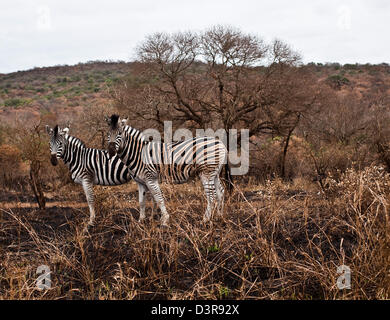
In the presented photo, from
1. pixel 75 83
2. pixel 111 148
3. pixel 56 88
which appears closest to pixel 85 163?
pixel 111 148

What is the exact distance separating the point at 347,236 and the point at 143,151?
12.8ft

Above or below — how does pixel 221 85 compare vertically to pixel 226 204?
above

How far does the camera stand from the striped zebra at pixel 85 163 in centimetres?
793

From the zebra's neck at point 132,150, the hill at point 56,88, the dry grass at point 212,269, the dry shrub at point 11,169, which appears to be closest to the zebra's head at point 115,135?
the zebra's neck at point 132,150

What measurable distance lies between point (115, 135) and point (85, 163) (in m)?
1.14

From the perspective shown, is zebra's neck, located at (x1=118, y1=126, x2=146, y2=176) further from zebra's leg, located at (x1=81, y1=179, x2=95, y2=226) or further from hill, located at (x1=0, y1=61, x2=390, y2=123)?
hill, located at (x1=0, y1=61, x2=390, y2=123)

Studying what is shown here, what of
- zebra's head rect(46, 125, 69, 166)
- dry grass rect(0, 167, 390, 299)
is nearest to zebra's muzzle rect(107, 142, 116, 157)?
zebra's head rect(46, 125, 69, 166)

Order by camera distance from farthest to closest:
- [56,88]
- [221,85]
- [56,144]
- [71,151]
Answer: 1. [56,88]
2. [221,85]
3. [71,151]
4. [56,144]

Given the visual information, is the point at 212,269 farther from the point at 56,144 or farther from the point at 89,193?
the point at 56,144

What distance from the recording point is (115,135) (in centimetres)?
726

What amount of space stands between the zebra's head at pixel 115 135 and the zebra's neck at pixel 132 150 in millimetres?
137

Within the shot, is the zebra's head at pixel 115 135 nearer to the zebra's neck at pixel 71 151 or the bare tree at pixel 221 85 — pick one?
the zebra's neck at pixel 71 151
